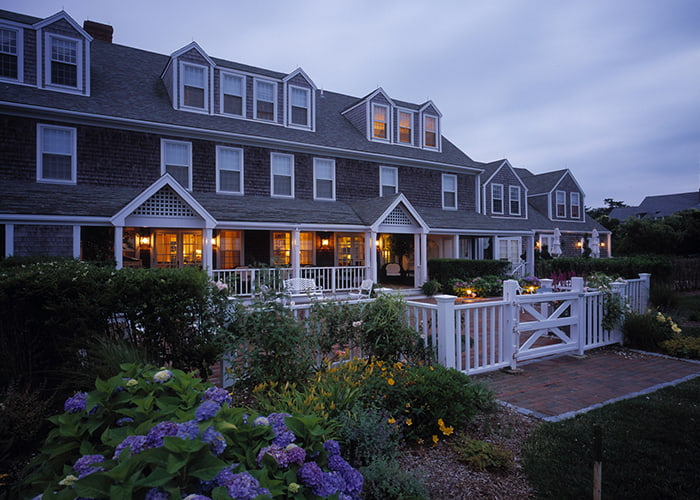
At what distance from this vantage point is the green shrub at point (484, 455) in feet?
9.92

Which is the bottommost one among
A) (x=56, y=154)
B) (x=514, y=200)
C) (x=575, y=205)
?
(x=56, y=154)

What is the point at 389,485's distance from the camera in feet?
8.21

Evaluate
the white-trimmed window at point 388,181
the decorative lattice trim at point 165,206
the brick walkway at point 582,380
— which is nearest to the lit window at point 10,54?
the decorative lattice trim at point 165,206

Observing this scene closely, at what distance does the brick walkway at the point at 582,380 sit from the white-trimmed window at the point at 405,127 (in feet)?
44.6

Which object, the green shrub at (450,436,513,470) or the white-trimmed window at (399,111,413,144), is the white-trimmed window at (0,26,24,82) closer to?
the white-trimmed window at (399,111,413,144)

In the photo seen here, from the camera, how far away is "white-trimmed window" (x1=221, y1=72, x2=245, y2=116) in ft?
46.5

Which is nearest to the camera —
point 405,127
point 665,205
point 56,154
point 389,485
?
point 389,485

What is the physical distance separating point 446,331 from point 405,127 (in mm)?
15135

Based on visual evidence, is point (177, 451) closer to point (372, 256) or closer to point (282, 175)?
point (372, 256)

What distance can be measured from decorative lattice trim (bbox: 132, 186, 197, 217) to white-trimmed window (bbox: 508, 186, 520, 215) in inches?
715

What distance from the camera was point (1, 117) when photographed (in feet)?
35.0

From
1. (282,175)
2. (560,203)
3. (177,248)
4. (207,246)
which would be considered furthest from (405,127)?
(560,203)

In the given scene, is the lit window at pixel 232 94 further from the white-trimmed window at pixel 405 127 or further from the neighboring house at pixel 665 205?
the neighboring house at pixel 665 205

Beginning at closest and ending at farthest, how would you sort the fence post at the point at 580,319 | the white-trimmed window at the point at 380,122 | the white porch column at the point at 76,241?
the fence post at the point at 580,319 → the white porch column at the point at 76,241 → the white-trimmed window at the point at 380,122
